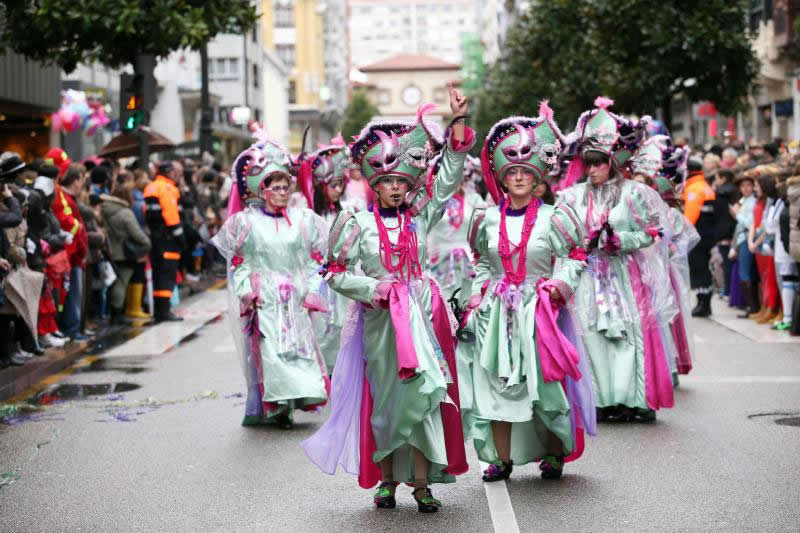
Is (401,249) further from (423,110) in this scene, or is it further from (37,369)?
(37,369)

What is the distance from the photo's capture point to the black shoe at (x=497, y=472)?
794cm

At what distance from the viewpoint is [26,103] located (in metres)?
27.9

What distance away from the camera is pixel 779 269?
16.2 metres

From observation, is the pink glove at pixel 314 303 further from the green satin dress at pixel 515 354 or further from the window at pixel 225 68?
the window at pixel 225 68

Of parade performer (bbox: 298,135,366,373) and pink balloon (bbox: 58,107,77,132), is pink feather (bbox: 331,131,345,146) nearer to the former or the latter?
parade performer (bbox: 298,135,366,373)

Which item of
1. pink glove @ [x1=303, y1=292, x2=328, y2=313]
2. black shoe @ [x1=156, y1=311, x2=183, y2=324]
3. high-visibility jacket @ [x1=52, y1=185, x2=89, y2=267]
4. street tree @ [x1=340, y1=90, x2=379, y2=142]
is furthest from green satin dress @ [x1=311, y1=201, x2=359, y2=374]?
street tree @ [x1=340, y1=90, x2=379, y2=142]

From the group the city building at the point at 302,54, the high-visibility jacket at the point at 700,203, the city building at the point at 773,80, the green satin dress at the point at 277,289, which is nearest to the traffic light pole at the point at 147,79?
the high-visibility jacket at the point at 700,203

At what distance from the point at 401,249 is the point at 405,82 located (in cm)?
18667

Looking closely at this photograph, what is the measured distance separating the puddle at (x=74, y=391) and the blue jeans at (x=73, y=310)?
2.68 m

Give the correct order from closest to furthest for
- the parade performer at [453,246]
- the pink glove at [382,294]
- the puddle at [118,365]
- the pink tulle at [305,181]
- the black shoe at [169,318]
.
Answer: the pink glove at [382,294] → the pink tulle at [305,181] → the puddle at [118,365] → the parade performer at [453,246] → the black shoe at [169,318]

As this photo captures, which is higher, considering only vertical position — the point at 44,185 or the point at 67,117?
the point at 67,117

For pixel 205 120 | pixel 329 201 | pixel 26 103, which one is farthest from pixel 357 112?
pixel 329 201

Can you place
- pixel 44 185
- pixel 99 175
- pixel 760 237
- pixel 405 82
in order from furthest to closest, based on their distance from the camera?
pixel 405 82
pixel 99 175
pixel 760 237
pixel 44 185

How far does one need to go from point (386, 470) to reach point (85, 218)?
891 centimetres
